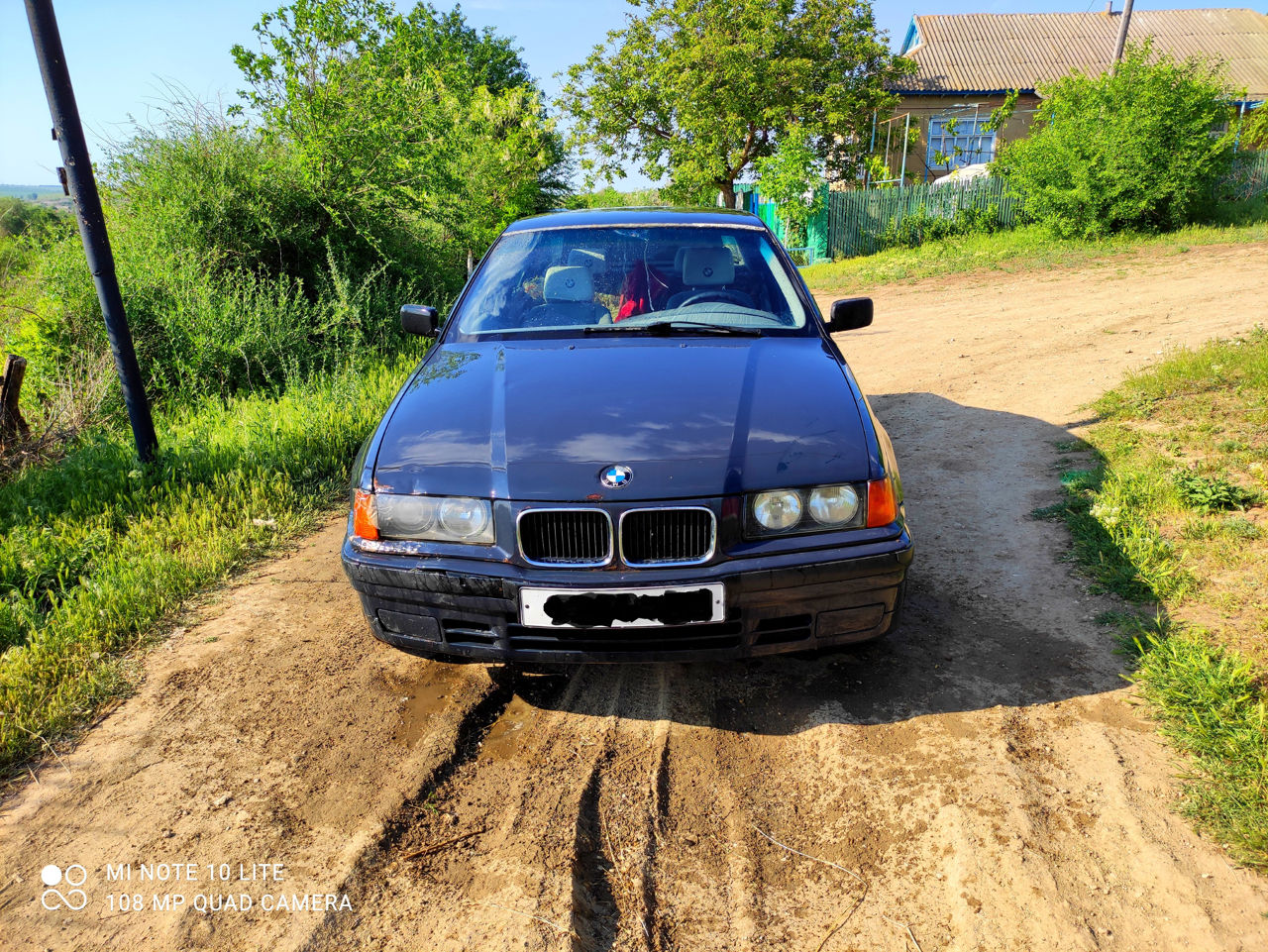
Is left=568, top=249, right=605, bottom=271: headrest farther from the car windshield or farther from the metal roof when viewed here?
the metal roof

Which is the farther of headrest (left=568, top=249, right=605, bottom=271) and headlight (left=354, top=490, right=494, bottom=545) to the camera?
headrest (left=568, top=249, right=605, bottom=271)

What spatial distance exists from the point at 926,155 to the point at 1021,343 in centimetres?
2359

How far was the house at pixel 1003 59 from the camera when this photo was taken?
28.8 metres

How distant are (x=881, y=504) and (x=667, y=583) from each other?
76 centimetres

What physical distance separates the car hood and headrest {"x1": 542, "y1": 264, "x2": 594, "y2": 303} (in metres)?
0.56

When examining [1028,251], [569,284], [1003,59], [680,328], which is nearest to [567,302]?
[569,284]

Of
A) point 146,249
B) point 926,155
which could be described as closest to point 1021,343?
point 146,249

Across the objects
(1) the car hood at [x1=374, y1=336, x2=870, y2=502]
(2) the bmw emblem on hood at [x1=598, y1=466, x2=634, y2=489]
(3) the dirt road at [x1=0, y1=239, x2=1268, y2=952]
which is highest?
(1) the car hood at [x1=374, y1=336, x2=870, y2=502]

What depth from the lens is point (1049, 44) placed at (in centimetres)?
3136

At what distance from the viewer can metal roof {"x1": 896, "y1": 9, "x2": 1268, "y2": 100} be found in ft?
97.1

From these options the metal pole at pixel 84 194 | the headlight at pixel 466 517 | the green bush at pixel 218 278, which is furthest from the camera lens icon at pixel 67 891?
the green bush at pixel 218 278

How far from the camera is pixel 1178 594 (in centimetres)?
335

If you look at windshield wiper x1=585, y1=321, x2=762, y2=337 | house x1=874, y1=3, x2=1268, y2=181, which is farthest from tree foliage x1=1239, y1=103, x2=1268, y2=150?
windshield wiper x1=585, y1=321, x2=762, y2=337

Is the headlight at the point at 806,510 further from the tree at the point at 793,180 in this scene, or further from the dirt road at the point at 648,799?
the tree at the point at 793,180
